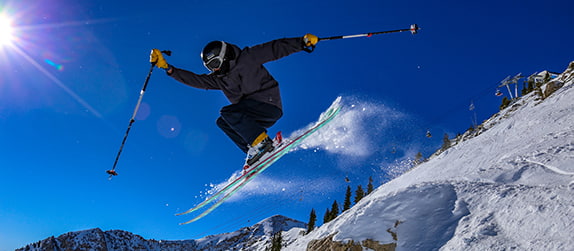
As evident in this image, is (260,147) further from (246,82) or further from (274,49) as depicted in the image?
(274,49)

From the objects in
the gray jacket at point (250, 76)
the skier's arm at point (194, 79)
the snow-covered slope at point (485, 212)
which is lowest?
the snow-covered slope at point (485, 212)

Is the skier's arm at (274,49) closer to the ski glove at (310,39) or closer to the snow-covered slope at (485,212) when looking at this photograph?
the ski glove at (310,39)

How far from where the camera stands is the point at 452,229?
20.0 ft

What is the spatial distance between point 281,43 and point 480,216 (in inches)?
191

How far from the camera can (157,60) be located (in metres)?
6.66

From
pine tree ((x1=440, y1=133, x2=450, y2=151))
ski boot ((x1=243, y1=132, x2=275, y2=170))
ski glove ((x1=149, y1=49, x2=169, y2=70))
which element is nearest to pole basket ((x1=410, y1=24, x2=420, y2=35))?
ski boot ((x1=243, y1=132, x2=275, y2=170))

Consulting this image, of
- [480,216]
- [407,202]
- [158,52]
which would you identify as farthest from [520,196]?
[158,52]

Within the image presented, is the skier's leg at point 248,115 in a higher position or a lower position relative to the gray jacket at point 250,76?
lower

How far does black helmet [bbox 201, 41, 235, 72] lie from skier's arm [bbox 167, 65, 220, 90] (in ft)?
2.35

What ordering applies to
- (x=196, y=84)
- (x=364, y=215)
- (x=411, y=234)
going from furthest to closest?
(x=364, y=215) < (x=411, y=234) < (x=196, y=84)

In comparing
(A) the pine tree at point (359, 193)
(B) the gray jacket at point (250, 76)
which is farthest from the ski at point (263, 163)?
(A) the pine tree at point (359, 193)

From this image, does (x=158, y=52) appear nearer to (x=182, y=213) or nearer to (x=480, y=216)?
(x=182, y=213)

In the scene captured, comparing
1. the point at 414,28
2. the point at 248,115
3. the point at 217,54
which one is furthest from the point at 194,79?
the point at 414,28

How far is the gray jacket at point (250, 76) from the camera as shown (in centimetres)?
562
